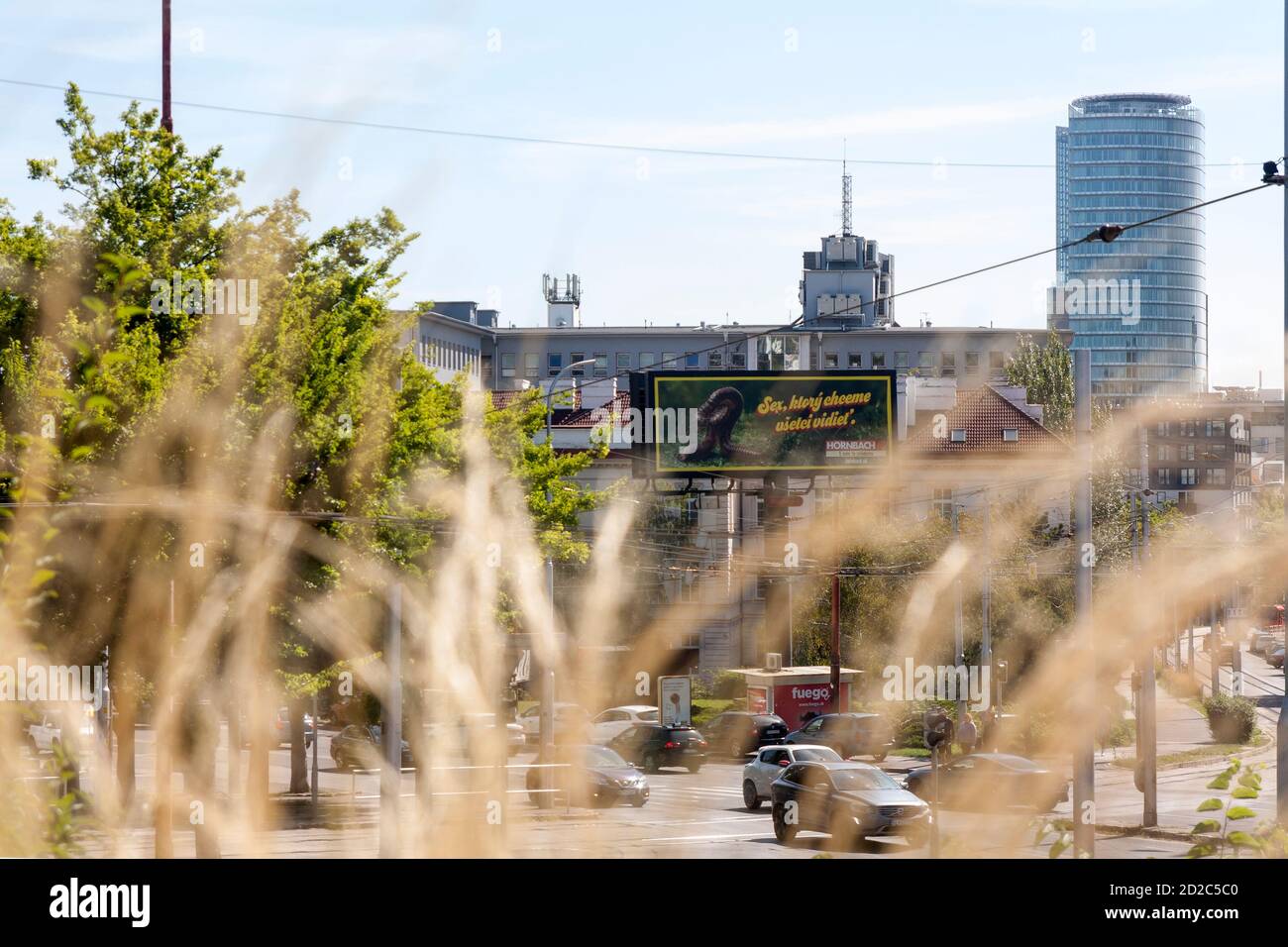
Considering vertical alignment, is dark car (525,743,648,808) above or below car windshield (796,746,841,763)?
below

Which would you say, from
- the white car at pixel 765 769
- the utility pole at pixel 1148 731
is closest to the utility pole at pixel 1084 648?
the utility pole at pixel 1148 731

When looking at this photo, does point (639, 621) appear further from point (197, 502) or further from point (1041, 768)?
point (197, 502)

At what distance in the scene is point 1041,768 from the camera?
31391mm

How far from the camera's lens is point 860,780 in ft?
89.7

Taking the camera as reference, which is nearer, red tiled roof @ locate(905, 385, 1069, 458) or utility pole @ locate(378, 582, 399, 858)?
utility pole @ locate(378, 582, 399, 858)

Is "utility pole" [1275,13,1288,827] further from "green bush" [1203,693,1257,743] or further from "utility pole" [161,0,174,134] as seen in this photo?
"green bush" [1203,693,1257,743]

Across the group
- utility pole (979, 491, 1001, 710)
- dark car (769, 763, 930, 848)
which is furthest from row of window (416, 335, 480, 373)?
dark car (769, 763, 930, 848)

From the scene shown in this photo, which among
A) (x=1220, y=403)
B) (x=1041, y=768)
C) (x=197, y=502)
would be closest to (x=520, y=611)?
(x=1041, y=768)

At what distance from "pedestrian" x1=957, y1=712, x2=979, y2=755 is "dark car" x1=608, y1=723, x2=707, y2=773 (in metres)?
7.87

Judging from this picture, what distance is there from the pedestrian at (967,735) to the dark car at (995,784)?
23.8ft

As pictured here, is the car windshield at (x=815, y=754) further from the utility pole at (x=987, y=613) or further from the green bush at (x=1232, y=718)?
the green bush at (x=1232, y=718)

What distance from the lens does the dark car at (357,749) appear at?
45.7 metres

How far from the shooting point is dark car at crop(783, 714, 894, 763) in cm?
4638
